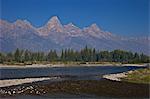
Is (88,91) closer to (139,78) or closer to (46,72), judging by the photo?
(139,78)

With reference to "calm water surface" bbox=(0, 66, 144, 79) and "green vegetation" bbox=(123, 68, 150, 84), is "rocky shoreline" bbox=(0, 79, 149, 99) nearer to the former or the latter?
"green vegetation" bbox=(123, 68, 150, 84)

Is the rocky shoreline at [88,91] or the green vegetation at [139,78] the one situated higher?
the green vegetation at [139,78]

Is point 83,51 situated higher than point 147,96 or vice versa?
point 83,51

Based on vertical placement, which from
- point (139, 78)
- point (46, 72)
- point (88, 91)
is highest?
point (46, 72)

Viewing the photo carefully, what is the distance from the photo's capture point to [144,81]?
48312mm

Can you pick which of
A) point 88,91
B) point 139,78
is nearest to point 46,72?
point 139,78

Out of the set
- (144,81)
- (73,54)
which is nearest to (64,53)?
(73,54)

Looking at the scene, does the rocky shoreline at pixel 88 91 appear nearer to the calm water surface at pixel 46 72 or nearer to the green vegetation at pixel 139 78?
the green vegetation at pixel 139 78

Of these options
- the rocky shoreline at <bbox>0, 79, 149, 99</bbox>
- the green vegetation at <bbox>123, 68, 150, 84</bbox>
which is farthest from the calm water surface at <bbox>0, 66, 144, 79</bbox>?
the rocky shoreline at <bbox>0, 79, 149, 99</bbox>

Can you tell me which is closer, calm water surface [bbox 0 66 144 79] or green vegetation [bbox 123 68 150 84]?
green vegetation [bbox 123 68 150 84]

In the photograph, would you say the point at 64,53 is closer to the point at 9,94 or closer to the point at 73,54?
the point at 73,54

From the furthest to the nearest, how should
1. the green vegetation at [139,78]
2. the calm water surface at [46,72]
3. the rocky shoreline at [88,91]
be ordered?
the calm water surface at [46,72]
the green vegetation at [139,78]
the rocky shoreline at [88,91]

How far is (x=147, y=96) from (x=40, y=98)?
10245mm

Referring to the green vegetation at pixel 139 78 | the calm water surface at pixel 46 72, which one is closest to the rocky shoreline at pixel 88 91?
the green vegetation at pixel 139 78
